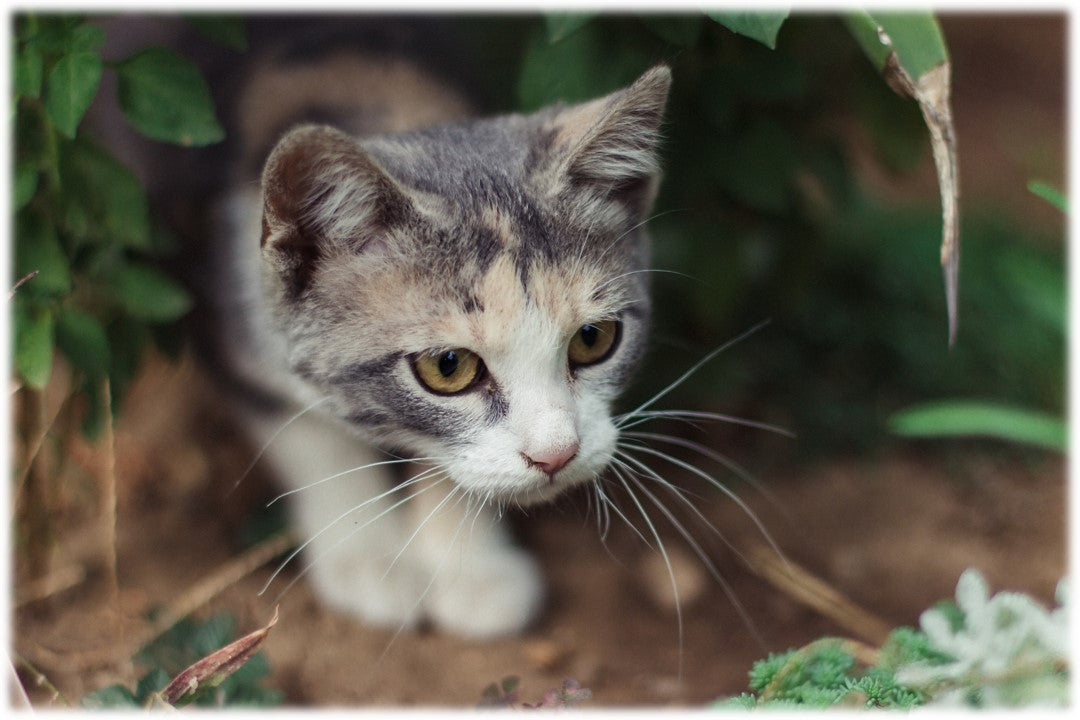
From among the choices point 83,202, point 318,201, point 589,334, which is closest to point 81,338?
point 83,202

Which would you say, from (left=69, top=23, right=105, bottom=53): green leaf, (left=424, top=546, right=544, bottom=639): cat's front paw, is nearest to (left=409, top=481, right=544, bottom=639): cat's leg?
(left=424, top=546, right=544, bottom=639): cat's front paw

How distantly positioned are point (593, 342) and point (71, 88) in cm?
93

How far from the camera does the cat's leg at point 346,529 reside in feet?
7.30

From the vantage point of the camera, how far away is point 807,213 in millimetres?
2637

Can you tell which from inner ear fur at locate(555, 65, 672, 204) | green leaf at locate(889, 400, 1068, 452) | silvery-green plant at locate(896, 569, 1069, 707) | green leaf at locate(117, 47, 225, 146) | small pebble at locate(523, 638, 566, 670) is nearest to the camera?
silvery-green plant at locate(896, 569, 1069, 707)

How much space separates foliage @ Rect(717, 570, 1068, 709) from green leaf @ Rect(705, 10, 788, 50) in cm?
82

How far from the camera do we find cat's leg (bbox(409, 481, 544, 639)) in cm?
218

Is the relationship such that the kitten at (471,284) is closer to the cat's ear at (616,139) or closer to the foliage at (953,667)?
the cat's ear at (616,139)

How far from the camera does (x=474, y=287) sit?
1.57 metres

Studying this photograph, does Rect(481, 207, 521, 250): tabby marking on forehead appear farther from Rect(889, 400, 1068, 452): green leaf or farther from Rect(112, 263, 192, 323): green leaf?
Rect(889, 400, 1068, 452): green leaf

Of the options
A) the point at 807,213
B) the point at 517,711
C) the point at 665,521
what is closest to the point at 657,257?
the point at 807,213

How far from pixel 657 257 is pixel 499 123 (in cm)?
79

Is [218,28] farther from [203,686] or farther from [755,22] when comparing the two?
[203,686]

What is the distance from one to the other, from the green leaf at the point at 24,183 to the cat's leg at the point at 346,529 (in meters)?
0.72
